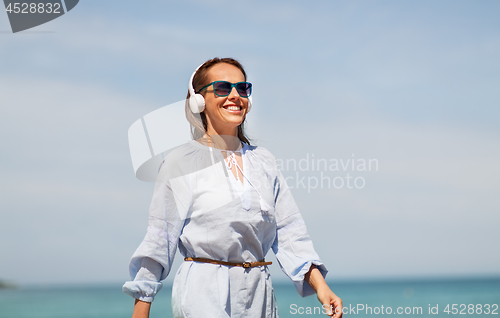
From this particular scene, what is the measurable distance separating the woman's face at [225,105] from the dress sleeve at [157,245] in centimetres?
37

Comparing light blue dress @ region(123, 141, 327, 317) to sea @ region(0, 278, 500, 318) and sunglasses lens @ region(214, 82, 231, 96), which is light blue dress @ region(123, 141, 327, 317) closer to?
sunglasses lens @ region(214, 82, 231, 96)

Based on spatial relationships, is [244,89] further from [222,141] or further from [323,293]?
[323,293]

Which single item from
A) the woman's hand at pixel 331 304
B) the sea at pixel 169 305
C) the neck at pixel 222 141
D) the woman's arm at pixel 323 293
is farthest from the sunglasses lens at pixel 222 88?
the sea at pixel 169 305

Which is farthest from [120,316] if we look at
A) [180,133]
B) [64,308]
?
[180,133]

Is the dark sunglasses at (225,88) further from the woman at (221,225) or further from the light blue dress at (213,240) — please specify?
the light blue dress at (213,240)

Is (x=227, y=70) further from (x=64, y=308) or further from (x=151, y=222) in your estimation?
(x=64, y=308)

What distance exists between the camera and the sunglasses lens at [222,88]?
2.45m

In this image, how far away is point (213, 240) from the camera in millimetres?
2211

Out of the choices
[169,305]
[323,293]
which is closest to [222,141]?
[323,293]

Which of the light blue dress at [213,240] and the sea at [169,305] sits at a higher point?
the light blue dress at [213,240]

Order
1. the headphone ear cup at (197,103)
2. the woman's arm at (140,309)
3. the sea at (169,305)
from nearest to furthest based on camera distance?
1. the woman's arm at (140,309)
2. the headphone ear cup at (197,103)
3. the sea at (169,305)

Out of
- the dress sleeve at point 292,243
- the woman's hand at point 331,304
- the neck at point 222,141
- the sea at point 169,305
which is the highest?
the neck at point 222,141

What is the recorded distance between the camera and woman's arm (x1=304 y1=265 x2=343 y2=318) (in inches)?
86.0

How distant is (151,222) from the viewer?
2283mm
